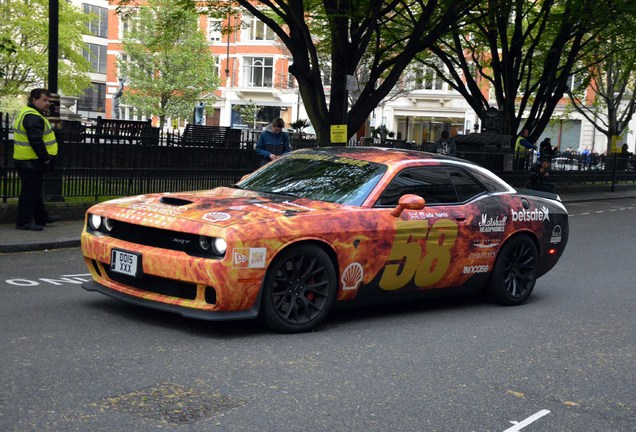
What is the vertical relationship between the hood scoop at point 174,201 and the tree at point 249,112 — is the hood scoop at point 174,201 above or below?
below

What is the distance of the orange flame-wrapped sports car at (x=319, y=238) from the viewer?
6.53 meters

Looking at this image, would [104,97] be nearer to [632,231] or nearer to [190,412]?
[632,231]

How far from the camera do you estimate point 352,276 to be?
7238 millimetres

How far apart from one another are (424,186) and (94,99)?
7589 centimetres

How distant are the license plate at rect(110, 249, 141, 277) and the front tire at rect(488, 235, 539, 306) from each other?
11.9 ft

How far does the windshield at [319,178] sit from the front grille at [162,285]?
1.53 metres

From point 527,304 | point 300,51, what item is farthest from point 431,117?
point 527,304

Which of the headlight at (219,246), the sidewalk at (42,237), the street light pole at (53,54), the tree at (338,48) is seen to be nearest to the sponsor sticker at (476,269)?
the headlight at (219,246)

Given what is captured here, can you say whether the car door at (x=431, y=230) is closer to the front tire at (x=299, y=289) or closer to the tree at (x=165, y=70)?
the front tire at (x=299, y=289)

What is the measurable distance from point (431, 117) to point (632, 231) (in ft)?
158

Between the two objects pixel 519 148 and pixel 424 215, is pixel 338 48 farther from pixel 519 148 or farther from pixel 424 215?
pixel 424 215

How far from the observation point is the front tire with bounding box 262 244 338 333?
6727 millimetres

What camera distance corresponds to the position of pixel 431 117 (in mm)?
65688

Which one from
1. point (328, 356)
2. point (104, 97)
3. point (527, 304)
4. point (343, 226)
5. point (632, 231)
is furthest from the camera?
point (104, 97)
